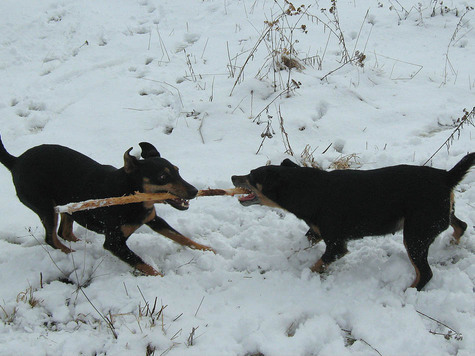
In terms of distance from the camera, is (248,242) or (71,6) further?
(71,6)

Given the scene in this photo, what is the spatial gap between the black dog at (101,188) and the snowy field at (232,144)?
242 mm

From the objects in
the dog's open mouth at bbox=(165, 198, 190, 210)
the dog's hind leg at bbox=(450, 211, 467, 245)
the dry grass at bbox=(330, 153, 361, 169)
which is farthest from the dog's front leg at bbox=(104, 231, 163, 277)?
the dog's hind leg at bbox=(450, 211, 467, 245)

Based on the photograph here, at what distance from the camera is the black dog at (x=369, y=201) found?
3.24 meters

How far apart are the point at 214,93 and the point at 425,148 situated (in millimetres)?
3228

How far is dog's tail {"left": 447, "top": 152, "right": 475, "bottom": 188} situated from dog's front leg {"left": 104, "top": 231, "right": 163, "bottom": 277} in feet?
8.47

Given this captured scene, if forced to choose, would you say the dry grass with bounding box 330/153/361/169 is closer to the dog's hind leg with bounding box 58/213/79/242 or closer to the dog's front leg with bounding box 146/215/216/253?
the dog's front leg with bounding box 146/215/216/253

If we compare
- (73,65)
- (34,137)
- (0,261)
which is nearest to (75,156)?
(0,261)

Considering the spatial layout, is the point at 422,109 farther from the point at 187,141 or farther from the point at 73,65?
the point at 73,65

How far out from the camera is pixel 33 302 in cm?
324

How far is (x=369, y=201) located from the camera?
3459mm

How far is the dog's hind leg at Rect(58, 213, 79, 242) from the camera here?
167 inches

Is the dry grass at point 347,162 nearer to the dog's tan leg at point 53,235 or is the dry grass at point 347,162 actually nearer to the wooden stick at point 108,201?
the wooden stick at point 108,201

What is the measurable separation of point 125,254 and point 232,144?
8.26 ft

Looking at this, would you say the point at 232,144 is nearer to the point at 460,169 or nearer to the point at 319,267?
the point at 319,267
